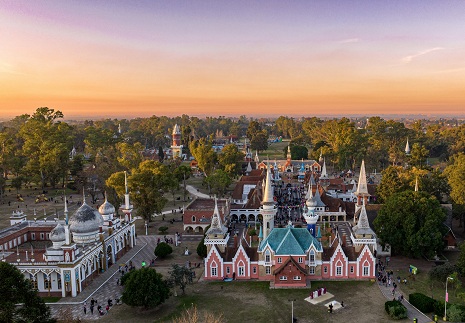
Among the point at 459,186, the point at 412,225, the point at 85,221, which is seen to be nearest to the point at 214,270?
the point at 85,221

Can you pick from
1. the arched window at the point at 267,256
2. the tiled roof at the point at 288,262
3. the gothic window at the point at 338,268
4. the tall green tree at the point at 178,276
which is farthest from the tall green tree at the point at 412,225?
the tall green tree at the point at 178,276

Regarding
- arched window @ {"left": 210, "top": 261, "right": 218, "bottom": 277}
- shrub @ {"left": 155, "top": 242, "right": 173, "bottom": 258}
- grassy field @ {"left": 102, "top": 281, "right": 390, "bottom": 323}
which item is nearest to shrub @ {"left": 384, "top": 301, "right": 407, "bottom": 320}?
grassy field @ {"left": 102, "top": 281, "right": 390, "bottom": 323}

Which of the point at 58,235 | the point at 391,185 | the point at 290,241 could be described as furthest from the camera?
the point at 391,185

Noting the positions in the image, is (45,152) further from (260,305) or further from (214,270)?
(260,305)

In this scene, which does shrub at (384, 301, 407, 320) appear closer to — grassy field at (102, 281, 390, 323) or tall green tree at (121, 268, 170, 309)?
grassy field at (102, 281, 390, 323)

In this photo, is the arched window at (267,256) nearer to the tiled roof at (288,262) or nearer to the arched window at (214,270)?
the tiled roof at (288,262)
